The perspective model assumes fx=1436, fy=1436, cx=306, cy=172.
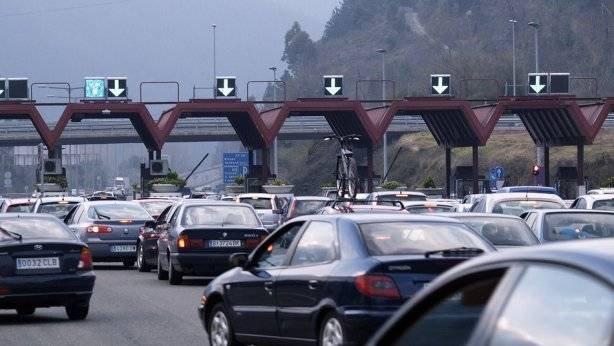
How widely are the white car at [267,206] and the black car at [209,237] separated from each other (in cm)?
1269

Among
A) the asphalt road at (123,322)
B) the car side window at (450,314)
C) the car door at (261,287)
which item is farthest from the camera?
the asphalt road at (123,322)

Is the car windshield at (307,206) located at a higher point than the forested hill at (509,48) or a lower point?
lower

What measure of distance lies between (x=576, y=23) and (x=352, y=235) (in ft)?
517

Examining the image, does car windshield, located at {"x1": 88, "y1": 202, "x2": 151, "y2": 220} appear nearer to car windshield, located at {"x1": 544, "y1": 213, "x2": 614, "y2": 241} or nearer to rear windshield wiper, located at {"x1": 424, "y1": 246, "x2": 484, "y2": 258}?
car windshield, located at {"x1": 544, "y1": 213, "x2": 614, "y2": 241}

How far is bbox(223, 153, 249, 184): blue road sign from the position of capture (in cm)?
8856

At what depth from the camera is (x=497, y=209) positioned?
1019 inches

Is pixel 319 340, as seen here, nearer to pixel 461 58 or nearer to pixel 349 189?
pixel 349 189

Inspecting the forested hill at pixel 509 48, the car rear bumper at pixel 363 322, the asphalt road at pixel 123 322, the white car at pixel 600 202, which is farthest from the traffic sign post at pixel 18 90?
the forested hill at pixel 509 48

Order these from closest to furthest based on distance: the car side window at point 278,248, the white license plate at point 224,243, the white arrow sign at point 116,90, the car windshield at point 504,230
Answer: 1. the car side window at point 278,248
2. the car windshield at point 504,230
3. the white license plate at point 224,243
4. the white arrow sign at point 116,90

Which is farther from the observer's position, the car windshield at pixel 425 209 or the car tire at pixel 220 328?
the car windshield at pixel 425 209

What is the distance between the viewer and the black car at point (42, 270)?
17125 millimetres

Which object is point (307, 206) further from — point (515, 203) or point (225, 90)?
point (225, 90)

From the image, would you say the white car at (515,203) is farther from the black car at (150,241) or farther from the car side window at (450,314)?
the car side window at (450,314)

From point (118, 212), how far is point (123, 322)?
1380 centimetres
